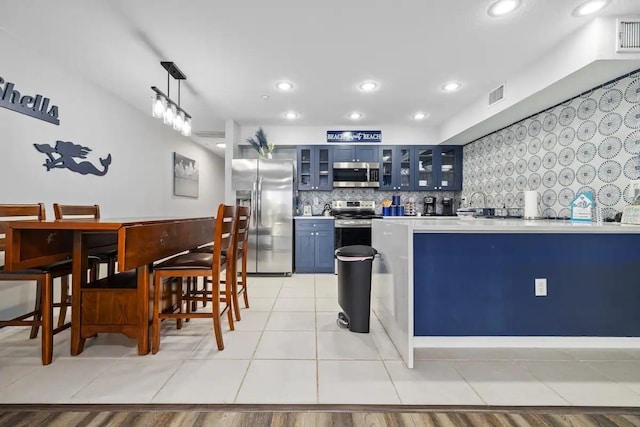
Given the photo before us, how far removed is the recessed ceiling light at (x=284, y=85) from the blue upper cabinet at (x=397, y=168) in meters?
2.11

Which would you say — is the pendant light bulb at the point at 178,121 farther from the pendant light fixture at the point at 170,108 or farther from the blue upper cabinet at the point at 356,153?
the blue upper cabinet at the point at 356,153

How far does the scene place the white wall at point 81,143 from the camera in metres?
2.47

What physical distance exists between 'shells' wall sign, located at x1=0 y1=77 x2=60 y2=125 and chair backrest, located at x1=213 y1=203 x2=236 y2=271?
2.15 meters

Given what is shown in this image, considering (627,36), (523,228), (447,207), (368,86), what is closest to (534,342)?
(523,228)

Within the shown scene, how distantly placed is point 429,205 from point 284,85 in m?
3.16

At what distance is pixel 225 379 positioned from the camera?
168 centimetres

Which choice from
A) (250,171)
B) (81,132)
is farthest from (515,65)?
(81,132)

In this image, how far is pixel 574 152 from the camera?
9.07 ft

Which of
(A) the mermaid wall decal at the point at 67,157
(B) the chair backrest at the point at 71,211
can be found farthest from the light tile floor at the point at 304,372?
(A) the mermaid wall decal at the point at 67,157

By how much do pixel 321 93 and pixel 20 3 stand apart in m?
2.58

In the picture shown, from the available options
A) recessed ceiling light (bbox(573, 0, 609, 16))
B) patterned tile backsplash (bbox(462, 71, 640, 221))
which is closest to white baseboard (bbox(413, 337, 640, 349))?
patterned tile backsplash (bbox(462, 71, 640, 221))

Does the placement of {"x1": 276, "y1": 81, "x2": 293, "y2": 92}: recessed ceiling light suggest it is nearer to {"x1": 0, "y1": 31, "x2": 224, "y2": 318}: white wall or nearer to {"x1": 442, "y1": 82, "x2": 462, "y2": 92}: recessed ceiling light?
{"x1": 442, "y1": 82, "x2": 462, "y2": 92}: recessed ceiling light

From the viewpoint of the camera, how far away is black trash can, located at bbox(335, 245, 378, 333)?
228cm

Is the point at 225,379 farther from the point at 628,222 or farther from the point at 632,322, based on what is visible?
the point at 628,222
